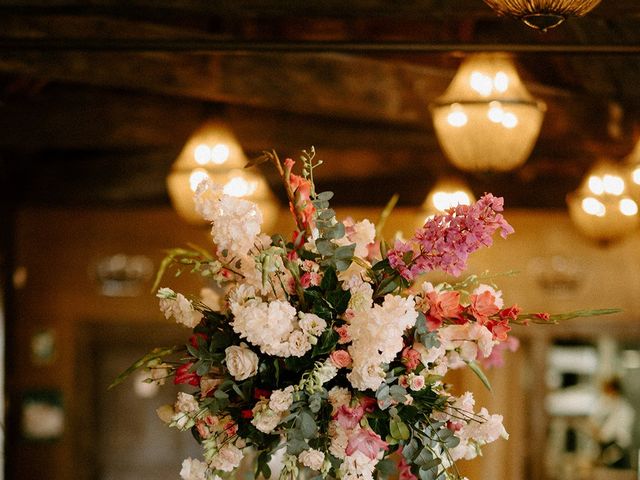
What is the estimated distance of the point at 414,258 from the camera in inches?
88.0

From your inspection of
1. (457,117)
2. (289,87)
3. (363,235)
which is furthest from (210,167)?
(363,235)

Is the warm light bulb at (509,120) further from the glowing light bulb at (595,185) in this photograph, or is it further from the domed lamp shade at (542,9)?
the glowing light bulb at (595,185)

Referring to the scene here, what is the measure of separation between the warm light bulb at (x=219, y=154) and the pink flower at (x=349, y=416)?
95.8 inches

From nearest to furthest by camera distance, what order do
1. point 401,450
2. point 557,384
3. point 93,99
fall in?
point 401,450, point 93,99, point 557,384

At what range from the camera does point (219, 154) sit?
4.54 m

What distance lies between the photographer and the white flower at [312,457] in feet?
7.15

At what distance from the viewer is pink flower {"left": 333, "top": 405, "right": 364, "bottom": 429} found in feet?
7.23

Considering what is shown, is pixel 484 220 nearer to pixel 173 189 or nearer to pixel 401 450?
pixel 401 450

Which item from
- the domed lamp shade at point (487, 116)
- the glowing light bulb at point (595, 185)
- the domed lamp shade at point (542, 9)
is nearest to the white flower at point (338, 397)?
the domed lamp shade at point (542, 9)

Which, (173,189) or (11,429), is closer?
(173,189)

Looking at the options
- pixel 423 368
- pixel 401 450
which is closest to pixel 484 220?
pixel 423 368

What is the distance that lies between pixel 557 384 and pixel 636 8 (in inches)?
173

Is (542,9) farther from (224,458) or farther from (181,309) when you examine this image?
(224,458)

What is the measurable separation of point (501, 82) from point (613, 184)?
131 centimetres
